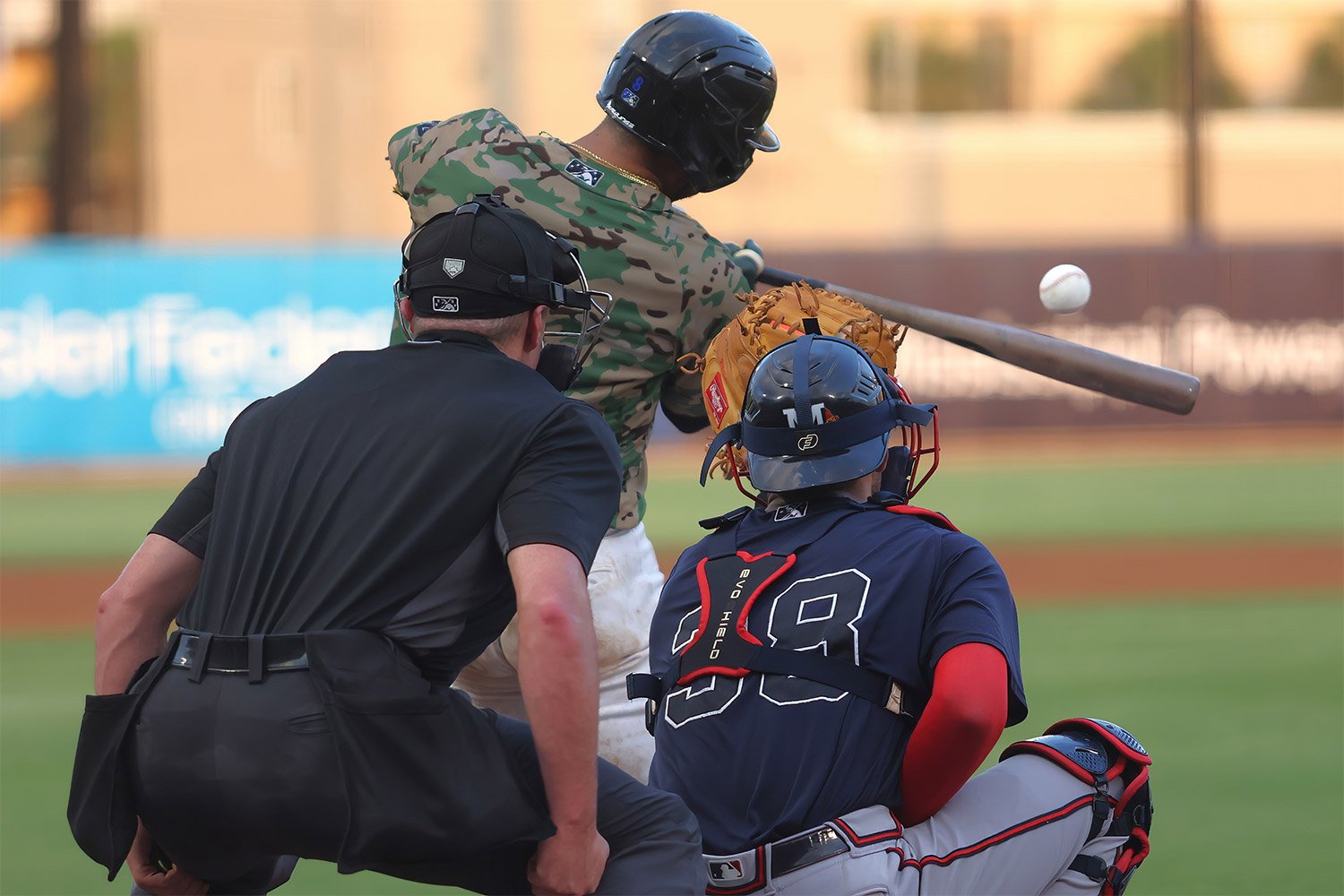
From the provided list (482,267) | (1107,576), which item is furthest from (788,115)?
(482,267)

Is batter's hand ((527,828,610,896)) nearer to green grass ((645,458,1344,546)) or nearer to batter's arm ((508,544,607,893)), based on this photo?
batter's arm ((508,544,607,893))

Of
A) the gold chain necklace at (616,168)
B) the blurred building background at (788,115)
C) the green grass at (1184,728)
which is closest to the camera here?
the gold chain necklace at (616,168)

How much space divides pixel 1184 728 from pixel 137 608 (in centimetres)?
494

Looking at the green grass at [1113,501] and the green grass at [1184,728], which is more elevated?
the green grass at [1113,501]

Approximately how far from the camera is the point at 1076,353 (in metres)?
4.32

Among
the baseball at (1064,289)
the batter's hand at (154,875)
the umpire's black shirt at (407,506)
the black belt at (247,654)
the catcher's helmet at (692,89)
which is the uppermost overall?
the catcher's helmet at (692,89)

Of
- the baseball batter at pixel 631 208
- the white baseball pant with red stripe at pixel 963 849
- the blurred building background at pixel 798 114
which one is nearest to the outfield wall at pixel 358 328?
the blurred building background at pixel 798 114

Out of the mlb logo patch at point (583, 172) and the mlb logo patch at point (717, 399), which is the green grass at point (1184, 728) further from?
the mlb logo patch at point (583, 172)

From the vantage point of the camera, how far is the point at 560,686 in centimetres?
257

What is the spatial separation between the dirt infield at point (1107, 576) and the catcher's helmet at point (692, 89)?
22.6 ft

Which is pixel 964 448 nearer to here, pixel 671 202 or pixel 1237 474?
pixel 1237 474

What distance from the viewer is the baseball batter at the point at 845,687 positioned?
2.97 meters

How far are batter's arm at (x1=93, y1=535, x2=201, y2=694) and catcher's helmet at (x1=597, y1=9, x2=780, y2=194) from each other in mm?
1479

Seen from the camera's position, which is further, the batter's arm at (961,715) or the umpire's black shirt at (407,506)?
the batter's arm at (961,715)
